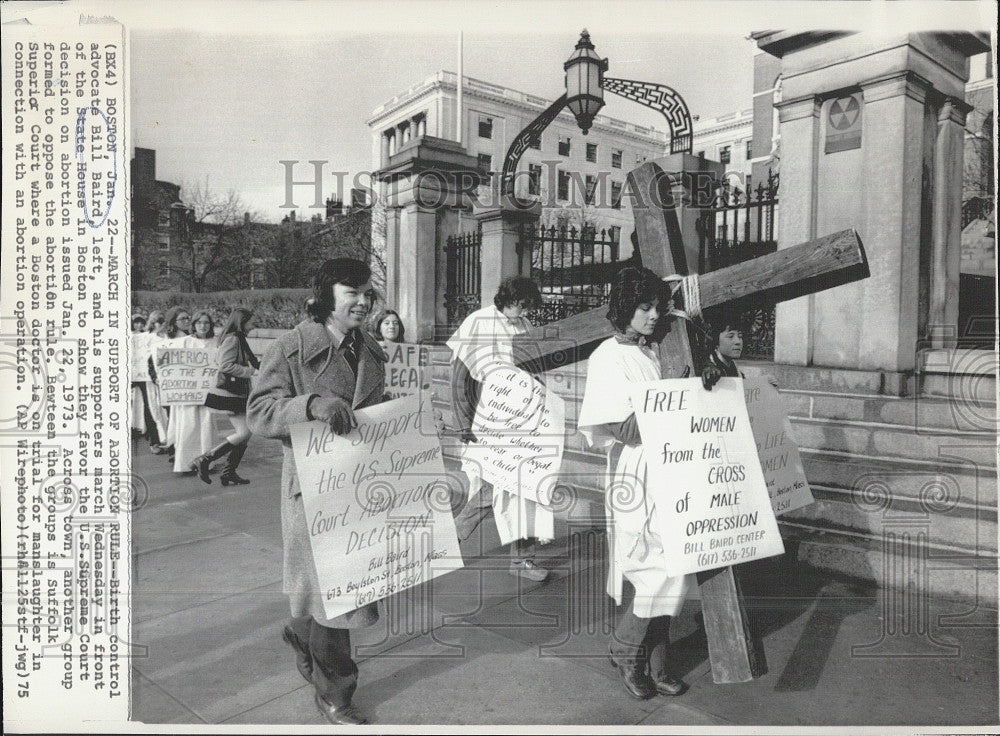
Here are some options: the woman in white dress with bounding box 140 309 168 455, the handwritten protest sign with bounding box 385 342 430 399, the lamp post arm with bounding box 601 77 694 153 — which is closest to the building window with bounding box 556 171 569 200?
the lamp post arm with bounding box 601 77 694 153

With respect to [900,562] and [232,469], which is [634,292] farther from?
[232,469]

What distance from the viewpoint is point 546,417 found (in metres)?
3.86

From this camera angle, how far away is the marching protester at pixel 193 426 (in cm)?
648

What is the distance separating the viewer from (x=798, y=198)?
521 centimetres

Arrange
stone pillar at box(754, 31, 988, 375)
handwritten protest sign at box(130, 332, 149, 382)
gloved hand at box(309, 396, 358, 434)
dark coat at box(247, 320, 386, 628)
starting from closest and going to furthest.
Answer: gloved hand at box(309, 396, 358, 434) → dark coat at box(247, 320, 386, 628) → stone pillar at box(754, 31, 988, 375) → handwritten protest sign at box(130, 332, 149, 382)

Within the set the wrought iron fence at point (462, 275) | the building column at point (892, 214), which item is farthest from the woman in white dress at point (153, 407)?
the building column at point (892, 214)

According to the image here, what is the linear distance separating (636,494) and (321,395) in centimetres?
130

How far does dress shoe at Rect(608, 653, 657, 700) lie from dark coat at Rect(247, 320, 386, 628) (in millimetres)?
1042

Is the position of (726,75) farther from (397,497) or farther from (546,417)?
(397,497)

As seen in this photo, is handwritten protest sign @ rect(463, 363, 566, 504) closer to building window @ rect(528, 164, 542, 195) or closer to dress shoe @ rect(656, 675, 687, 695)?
dress shoe @ rect(656, 675, 687, 695)

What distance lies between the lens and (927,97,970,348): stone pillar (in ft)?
16.4

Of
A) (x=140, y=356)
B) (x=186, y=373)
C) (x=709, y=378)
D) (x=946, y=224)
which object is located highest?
(x=946, y=224)

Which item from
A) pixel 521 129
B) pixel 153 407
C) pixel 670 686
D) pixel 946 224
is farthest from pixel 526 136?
pixel 153 407

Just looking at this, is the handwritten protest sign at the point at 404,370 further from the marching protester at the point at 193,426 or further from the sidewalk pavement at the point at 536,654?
the marching protester at the point at 193,426
